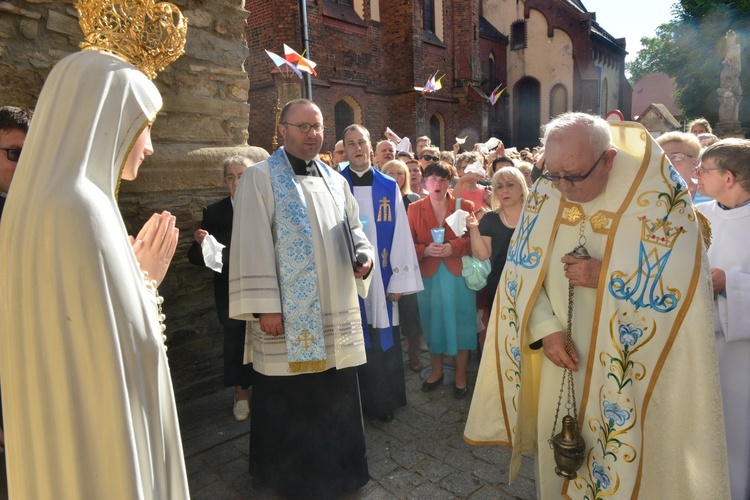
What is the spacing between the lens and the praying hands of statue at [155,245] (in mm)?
1728

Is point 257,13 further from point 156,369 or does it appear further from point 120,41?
point 156,369

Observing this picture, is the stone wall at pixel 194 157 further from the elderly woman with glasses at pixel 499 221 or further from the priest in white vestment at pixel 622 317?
the priest in white vestment at pixel 622 317

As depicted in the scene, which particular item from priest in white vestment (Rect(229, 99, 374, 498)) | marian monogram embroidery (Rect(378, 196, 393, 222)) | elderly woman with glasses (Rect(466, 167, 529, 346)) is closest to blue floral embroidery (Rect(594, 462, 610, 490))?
priest in white vestment (Rect(229, 99, 374, 498))

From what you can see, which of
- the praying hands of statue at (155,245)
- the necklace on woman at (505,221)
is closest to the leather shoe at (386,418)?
the necklace on woman at (505,221)

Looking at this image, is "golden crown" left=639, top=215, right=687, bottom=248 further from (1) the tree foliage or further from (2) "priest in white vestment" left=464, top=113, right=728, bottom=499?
(1) the tree foliage

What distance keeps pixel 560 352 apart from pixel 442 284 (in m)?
2.17

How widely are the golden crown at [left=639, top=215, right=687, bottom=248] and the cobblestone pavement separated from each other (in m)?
1.73

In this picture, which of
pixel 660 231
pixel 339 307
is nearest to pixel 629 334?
pixel 660 231

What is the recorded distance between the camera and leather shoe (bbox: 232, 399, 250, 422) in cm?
393

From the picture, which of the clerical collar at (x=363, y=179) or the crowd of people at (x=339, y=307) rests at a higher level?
the clerical collar at (x=363, y=179)

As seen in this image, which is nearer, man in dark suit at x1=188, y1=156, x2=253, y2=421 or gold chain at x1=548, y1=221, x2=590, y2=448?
gold chain at x1=548, y1=221, x2=590, y2=448

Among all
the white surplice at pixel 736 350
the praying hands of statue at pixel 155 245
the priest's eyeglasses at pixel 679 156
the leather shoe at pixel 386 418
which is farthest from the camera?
the leather shoe at pixel 386 418

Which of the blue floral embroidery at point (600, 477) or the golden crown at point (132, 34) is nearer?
the golden crown at point (132, 34)

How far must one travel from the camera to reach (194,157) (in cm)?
415
